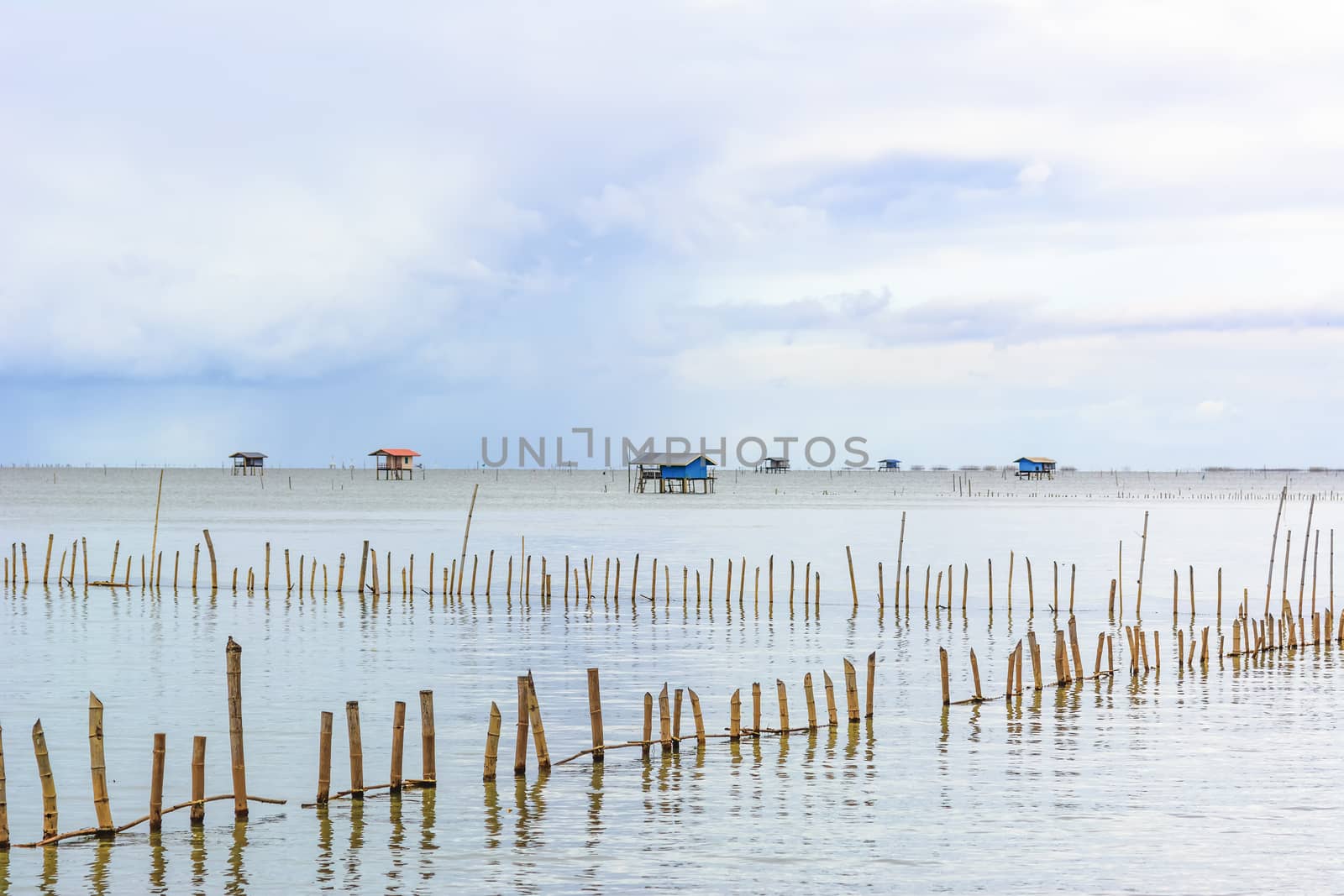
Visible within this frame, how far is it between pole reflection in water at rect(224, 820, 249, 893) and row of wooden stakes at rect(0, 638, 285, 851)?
178 millimetres

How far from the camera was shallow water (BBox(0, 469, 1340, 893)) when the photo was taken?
10086 millimetres

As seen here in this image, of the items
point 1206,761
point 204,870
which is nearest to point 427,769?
point 204,870

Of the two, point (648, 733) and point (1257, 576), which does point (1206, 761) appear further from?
point (1257, 576)

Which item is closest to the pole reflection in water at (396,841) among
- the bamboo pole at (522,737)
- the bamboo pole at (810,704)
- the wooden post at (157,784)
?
the bamboo pole at (522,737)

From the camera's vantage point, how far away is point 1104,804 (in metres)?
11.9

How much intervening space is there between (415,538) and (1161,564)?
2851cm

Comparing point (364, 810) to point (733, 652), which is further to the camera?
point (733, 652)

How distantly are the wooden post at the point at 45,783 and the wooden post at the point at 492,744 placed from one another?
3515mm

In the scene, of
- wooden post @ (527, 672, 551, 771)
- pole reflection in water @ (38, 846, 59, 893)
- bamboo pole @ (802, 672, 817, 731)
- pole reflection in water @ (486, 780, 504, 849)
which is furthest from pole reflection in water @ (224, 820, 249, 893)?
bamboo pole @ (802, 672, 817, 731)

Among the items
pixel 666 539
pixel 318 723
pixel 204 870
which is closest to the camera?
pixel 204 870

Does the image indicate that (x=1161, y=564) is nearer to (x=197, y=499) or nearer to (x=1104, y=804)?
(x=1104, y=804)

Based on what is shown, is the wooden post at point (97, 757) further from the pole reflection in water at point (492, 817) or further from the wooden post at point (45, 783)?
the pole reflection in water at point (492, 817)

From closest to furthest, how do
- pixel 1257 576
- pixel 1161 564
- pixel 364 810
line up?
pixel 364 810
pixel 1257 576
pixel 1161 564

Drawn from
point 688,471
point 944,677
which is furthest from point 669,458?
point 944,677
